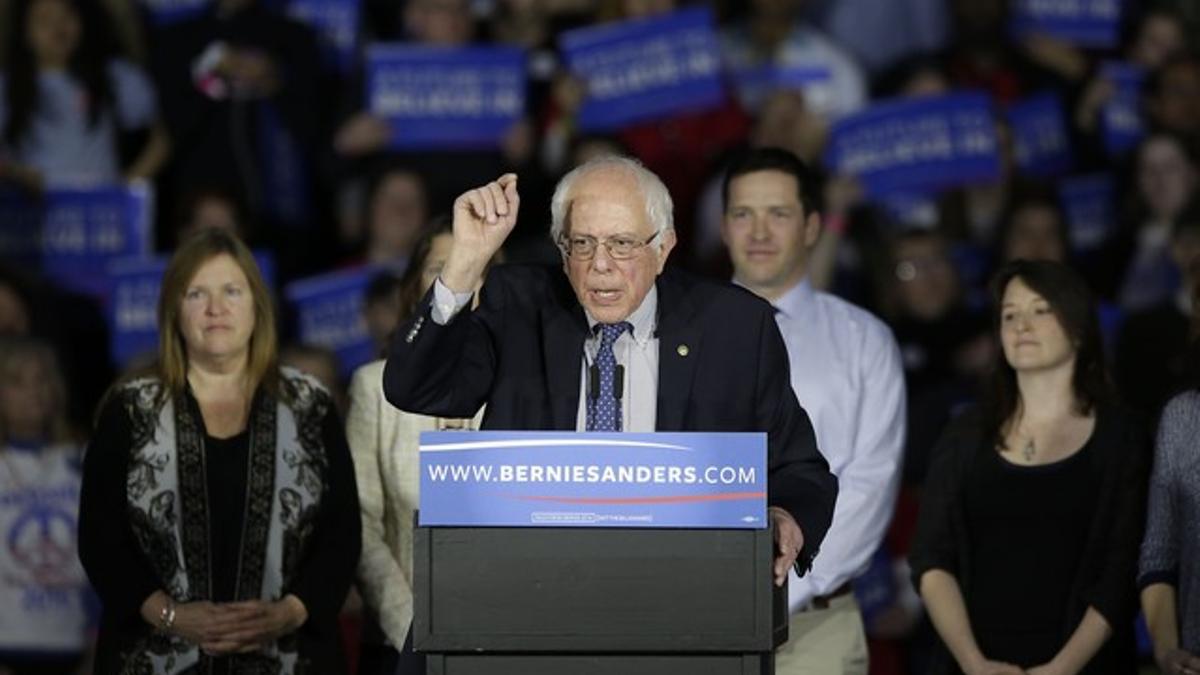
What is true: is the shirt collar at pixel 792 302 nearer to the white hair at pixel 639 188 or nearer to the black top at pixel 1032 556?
the black top at pixel 1032 556

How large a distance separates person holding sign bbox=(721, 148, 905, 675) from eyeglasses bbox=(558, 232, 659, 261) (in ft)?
5.03

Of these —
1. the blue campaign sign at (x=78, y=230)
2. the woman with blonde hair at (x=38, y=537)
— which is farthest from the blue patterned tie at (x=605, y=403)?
the blue campaign sign at (x=78, y=230)

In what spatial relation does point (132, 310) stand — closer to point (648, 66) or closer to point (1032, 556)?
point (648, 66)

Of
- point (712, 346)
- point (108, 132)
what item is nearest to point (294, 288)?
point (108, 132)

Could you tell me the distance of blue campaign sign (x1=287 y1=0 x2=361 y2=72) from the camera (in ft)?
36.1

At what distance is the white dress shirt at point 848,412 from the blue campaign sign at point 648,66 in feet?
11.2

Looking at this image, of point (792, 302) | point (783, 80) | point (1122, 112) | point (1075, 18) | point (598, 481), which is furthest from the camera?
point (1075, 18)

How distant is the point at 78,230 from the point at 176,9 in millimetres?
1207

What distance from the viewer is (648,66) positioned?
10383 millimetres

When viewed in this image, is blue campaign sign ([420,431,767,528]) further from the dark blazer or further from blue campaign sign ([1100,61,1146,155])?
blue campaign sign ([1100,61,1146,155])

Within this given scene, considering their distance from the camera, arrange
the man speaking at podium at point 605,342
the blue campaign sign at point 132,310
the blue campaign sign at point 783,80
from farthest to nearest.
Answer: the blue campaign sign at point 783,80 < the blue campaign sign at point 132,310 < the man speaking at podium at point 605,342

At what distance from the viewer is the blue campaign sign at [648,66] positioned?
33.9 ft

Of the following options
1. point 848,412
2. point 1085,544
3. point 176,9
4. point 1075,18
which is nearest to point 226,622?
point 848,412

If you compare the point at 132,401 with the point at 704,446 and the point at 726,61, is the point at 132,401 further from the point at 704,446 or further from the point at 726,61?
the point at 726,61
